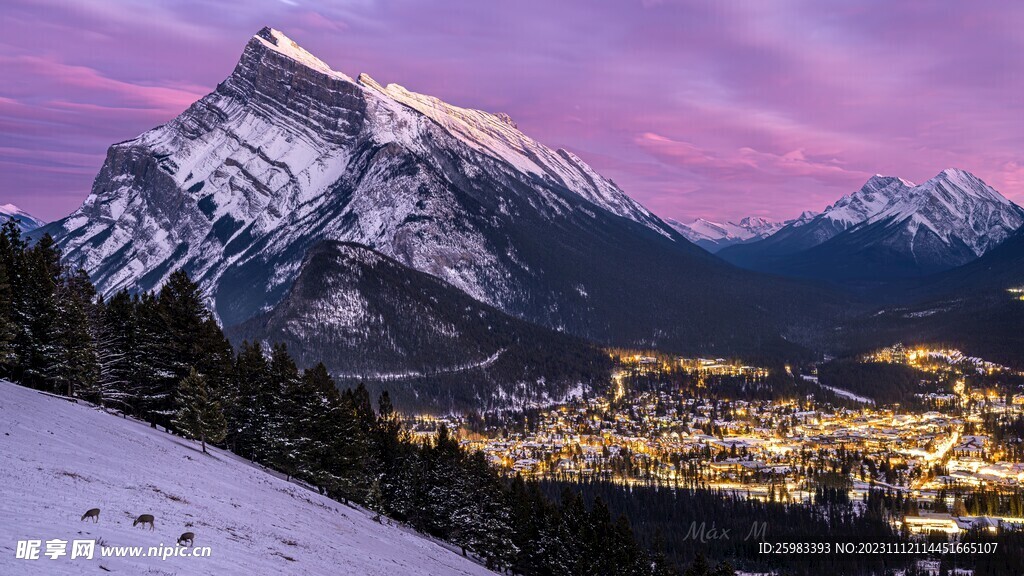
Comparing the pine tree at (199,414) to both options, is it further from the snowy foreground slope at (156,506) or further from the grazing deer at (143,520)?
the grazing deer at (143,520)

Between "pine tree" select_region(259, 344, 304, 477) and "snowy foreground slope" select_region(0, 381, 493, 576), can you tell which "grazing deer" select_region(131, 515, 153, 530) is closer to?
"snowy foreground slope" select_region(0, 381, 493, 576)

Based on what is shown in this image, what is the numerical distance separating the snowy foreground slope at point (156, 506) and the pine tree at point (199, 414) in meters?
1.96

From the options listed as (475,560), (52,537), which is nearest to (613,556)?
(475,560)

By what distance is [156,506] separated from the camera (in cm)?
4538

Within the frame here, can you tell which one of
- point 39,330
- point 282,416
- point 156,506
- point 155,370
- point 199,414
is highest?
point 39,330

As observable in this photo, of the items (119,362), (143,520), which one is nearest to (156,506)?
(143,520)

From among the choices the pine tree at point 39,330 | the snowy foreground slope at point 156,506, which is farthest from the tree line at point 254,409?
the snowy foreground slope at point 156,506

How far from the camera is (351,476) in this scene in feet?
293

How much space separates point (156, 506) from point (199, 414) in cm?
3036

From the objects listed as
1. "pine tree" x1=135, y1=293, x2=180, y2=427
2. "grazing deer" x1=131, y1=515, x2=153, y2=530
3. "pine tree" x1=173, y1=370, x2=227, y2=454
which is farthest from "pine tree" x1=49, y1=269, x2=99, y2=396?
"grazing deer" x1=131, y1=515, x2=153, y2=530

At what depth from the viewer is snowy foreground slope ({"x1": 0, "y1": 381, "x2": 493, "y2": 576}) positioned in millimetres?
36750

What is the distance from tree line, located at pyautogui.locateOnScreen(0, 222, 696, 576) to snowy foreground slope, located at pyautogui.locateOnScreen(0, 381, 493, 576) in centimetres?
920

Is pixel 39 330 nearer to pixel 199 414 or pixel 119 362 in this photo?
pixel 119 362

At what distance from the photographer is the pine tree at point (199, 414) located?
2926 inches
